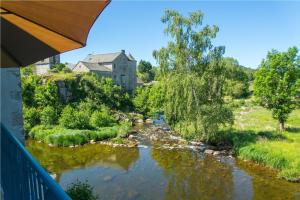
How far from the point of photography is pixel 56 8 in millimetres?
2377

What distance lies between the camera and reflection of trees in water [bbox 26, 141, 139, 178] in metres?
19.4

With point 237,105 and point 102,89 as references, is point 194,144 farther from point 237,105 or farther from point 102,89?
point 237,105

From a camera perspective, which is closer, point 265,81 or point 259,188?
point 259,188

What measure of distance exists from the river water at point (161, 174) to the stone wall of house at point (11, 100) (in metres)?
8.51

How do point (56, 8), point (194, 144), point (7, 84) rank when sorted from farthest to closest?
point (194, 144), point (7, 84), point (56, 8)

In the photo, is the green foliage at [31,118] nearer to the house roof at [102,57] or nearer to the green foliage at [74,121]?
the green foliage at [74,121]

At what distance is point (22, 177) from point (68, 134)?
23.0 m

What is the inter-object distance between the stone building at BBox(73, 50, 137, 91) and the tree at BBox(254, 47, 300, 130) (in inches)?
1427

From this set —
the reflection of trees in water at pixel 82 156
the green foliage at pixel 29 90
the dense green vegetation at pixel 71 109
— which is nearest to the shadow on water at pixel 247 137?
the reflection of trees in water at pixel 82 156

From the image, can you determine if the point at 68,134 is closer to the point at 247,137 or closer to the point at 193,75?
the point at 193,75

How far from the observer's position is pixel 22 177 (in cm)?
341

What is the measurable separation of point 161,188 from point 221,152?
8.20 metres

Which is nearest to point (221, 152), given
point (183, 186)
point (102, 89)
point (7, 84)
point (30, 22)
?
point (183, 186)

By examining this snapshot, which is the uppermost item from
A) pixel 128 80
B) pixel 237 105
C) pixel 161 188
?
pixel 128 80
